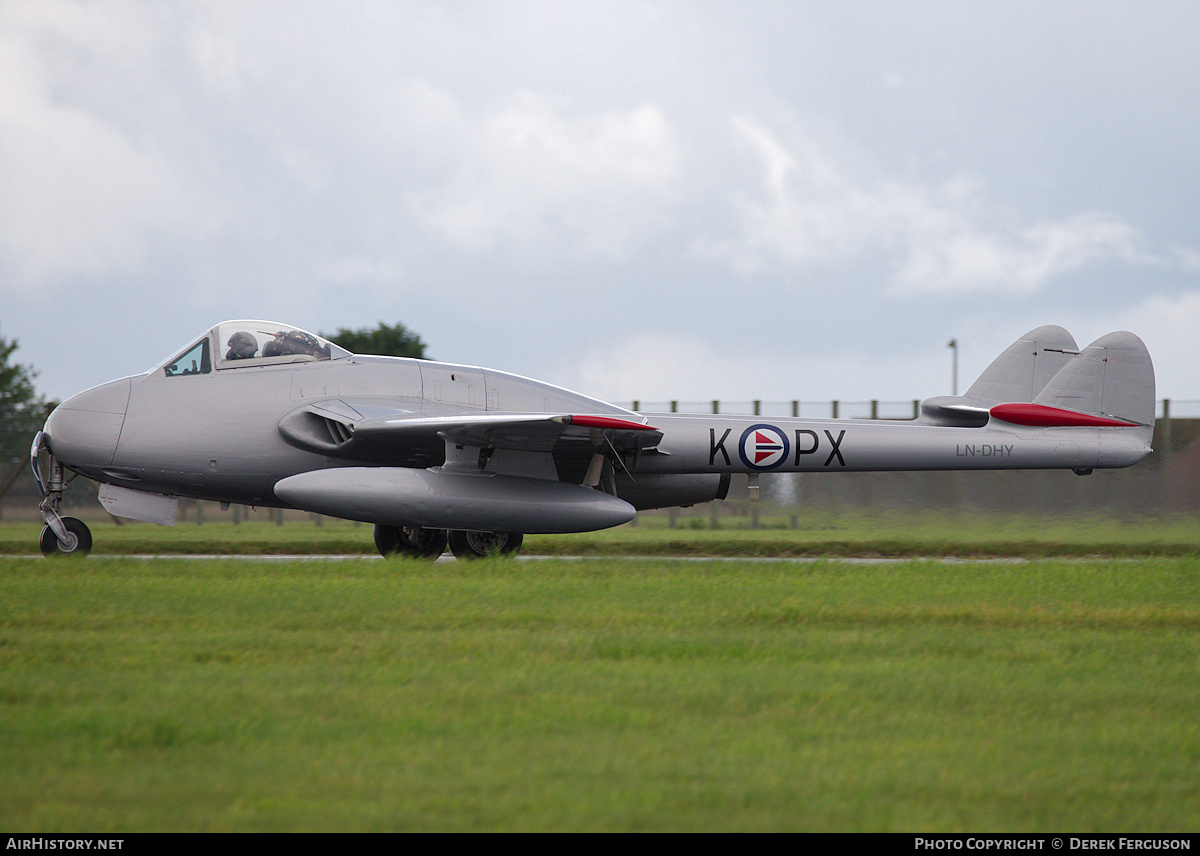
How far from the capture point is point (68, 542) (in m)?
10.8

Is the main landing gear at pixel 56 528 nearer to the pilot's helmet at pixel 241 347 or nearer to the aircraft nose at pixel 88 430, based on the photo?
the aircraft nose at pixel 88 430

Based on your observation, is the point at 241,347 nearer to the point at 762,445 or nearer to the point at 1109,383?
the point at 762,445

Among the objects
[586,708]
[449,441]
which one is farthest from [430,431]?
[586,708]

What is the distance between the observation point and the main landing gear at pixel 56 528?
1074 cm

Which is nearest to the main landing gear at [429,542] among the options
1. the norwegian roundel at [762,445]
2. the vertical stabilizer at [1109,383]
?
the norwegian roundel at [762,445]

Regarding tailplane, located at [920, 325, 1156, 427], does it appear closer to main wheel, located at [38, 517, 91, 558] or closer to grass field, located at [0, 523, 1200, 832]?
grass field, located at [0, 523, 1200, 832]

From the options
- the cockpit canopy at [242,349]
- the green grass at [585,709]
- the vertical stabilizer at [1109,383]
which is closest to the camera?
the green grass at [585,709]

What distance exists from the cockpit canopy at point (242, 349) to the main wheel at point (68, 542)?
1932 mm

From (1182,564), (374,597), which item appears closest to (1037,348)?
(1182,564)

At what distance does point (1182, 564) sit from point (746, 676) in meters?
8.28

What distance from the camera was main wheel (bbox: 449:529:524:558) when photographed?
1177cm

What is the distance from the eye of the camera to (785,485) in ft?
56.6

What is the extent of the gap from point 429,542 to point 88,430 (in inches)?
156
